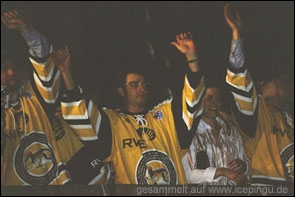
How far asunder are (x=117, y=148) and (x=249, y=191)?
131 cm

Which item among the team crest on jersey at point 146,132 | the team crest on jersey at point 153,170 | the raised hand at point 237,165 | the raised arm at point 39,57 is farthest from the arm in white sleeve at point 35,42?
the raised hand at point 237,165

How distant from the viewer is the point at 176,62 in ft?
23.8

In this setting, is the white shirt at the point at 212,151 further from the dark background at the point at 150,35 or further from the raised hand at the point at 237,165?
the dark background at the point at 150,35

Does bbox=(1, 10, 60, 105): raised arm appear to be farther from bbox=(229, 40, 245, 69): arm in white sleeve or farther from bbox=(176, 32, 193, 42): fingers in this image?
bbox=(229, 40, 245, 69): arm in white sleeve

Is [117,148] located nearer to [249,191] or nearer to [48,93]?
[48,93]

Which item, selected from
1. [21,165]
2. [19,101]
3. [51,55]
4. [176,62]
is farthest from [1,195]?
[176,62]

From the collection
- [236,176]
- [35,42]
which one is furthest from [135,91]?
[236,176]

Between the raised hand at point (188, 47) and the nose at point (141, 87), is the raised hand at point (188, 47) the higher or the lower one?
the higher one

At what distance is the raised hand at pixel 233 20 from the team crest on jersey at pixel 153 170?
1318 millimetres

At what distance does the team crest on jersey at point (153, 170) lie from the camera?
7.18 metres

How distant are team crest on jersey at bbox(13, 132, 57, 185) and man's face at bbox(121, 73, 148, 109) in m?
0.85

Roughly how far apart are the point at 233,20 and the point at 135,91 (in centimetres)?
113

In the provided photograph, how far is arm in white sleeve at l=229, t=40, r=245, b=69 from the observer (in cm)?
729

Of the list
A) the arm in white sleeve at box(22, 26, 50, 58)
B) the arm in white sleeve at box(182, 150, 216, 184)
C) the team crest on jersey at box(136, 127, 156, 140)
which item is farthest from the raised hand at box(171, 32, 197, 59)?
the arm in white sleeve at box(22, 26, 50, 58)
